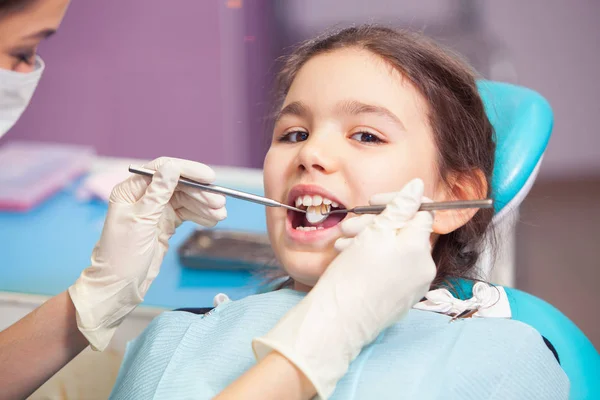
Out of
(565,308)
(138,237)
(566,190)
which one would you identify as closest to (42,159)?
(138,237)

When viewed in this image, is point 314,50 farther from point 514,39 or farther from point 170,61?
point 514,39

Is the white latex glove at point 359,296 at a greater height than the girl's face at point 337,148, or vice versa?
the girl's face at point 337,148

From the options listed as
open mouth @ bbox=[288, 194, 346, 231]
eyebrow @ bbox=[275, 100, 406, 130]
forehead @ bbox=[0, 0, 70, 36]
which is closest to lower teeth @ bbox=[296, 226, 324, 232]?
open mouth @ bbox=[288, 194, 346, 231]

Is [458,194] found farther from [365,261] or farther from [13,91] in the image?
[13,91]

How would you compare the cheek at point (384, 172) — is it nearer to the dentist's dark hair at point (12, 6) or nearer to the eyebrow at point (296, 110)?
the eyebrow at point (296, 110)

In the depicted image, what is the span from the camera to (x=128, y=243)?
1217 millimetres

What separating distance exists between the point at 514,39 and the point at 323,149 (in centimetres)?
256

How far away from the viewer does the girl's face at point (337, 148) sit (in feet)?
3.84

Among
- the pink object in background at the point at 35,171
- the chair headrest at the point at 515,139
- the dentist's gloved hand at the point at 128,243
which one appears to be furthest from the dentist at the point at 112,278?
the pink object in background at the point at 35,171

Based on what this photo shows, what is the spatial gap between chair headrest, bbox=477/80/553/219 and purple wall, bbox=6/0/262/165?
72.7 inches

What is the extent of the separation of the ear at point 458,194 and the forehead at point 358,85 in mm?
154

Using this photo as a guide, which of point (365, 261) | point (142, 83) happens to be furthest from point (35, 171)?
point (365, 261)

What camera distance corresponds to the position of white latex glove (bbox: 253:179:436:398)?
0.92 meters

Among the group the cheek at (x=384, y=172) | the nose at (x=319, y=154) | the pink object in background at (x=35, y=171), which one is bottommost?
the pink object in background at (x=35, y=171)
